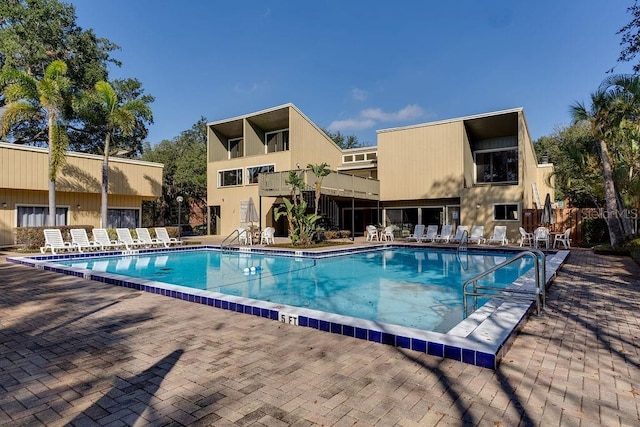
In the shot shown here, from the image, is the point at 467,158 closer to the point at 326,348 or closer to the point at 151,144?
the point at 326,348

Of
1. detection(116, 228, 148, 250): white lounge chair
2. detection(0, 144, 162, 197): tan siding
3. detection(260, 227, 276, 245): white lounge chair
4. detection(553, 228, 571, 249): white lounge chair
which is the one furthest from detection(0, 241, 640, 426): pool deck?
detection(0, 144, 162, 197): tan siding

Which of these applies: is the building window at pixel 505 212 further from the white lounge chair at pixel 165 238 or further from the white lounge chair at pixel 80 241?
the white lounge chair at pixel 80 241

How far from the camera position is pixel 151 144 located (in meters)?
38.8

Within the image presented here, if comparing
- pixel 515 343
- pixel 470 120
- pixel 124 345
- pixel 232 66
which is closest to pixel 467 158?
pixel 470 120

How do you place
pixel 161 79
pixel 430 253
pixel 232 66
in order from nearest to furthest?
pixel 430 253
pixel 232 66
pixel 161 79

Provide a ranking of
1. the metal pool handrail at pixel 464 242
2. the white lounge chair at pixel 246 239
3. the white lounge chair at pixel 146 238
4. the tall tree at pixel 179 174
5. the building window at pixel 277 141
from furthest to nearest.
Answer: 1. the tall tree at pixel 179 174
2. the building window at pixel 277 141
3. the white lounge chair at pixel 246 239
4. the white lounge chair at pixel 146 238
5. the metal pool handrail at pixel 464 242

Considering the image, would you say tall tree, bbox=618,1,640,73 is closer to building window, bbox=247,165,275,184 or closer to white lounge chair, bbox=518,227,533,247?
white lounge chair, bbox=518,227,533,247

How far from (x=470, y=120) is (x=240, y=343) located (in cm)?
1825

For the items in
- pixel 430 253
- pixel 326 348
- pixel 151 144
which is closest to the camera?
pixel 326 348

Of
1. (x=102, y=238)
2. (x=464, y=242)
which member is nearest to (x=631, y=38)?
(x=464, y=242)

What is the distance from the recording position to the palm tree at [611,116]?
13.0 metres

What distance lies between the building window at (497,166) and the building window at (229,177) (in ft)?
47.9

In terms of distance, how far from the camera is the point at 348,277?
10.1m

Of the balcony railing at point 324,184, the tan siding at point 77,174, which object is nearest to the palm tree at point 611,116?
the balcony railing at point 324,184
